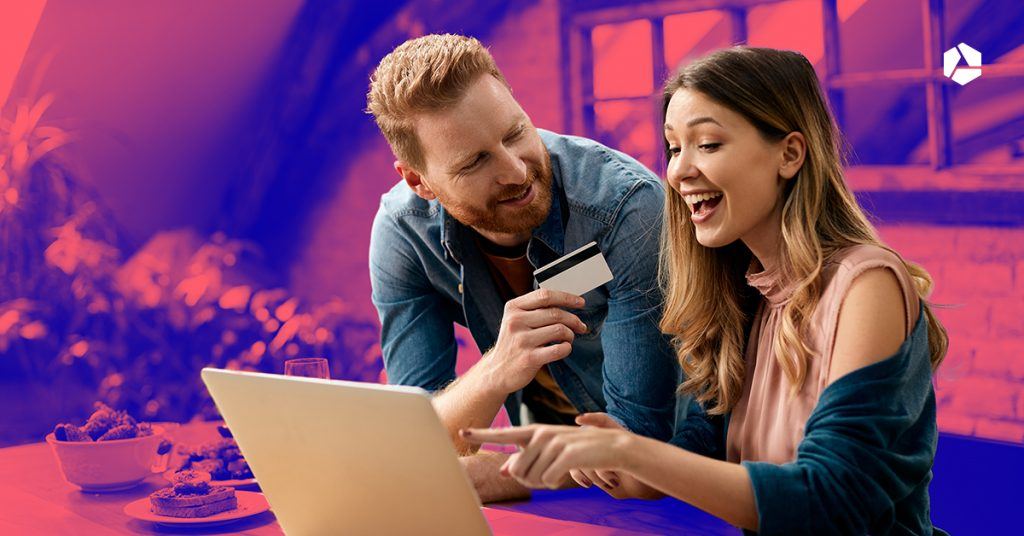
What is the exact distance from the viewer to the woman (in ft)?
4.61

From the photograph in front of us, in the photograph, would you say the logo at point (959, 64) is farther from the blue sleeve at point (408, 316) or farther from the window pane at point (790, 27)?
the blue sleeve at point (408, 316)

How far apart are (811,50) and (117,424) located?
2.78 metres

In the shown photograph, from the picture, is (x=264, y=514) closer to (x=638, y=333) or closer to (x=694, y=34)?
(x=638, y=333)

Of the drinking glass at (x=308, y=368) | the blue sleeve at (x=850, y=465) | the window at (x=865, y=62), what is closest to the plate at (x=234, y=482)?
the drinking glass at (x=308, y=368)

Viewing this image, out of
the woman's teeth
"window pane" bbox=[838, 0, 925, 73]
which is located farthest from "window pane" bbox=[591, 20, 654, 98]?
the woman's teeth

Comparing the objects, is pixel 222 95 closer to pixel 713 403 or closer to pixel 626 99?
pixel 626 99

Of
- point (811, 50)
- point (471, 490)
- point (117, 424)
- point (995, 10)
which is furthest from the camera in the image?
point (811, 50)

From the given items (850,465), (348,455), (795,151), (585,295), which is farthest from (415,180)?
(850,465)

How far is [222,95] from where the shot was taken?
466 cm

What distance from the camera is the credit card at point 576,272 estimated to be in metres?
2.04

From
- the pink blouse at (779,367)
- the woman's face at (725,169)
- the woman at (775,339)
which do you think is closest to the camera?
the woman at (775,339)

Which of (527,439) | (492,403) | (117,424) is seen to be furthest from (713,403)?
(117,424)

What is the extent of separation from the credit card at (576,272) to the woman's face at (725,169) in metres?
0.33

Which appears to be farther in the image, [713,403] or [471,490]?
[713,403]
